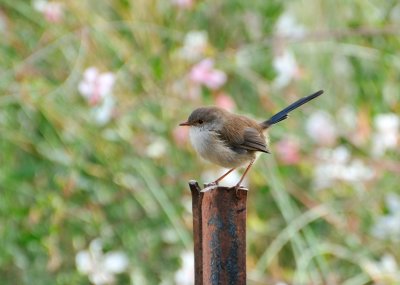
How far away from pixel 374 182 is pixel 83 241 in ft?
4.17

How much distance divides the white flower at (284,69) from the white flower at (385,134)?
1.40 feet

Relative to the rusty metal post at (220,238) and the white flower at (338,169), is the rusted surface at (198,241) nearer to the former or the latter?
the rusty metal post at (220,238)

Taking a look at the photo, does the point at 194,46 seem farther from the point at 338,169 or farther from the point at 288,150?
the point at 338,169

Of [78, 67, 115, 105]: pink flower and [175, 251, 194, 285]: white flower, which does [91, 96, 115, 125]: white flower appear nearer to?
[78, 67, 115, 105]: pink flower

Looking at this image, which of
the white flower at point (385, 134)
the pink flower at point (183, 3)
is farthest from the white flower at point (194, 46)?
the white flower at point (385, 134)

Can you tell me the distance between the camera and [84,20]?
13.7 ft

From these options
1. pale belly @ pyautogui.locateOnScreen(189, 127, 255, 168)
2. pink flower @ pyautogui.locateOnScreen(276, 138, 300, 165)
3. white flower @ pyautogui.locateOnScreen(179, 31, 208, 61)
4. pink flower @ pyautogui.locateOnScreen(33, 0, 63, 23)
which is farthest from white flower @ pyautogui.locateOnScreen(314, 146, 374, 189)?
pink flower @ pyautogui.locateOnScreen(33, 0, 63, 23)

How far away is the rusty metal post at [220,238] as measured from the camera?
5.19 ft

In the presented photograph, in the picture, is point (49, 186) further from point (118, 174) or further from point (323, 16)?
point (323, 16)

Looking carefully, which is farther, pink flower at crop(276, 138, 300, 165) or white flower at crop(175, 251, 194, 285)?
pink flower at crop(276, 138, 300, 165)

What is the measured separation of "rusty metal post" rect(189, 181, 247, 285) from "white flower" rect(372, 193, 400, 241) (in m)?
2.19

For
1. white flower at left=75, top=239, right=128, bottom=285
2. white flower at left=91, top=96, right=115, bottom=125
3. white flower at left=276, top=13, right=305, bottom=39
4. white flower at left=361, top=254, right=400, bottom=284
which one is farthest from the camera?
white flower at left=276, top=13, right=305, bottom=39

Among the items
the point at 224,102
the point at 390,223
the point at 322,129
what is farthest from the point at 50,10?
the point at 390,223

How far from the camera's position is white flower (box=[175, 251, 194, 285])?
11.3 ft
